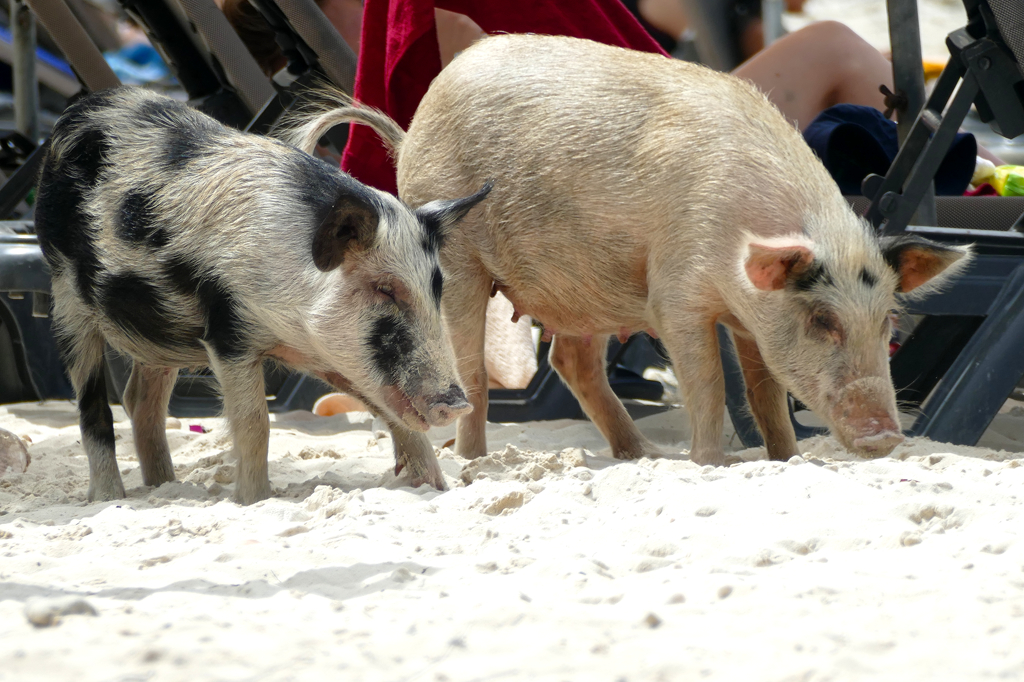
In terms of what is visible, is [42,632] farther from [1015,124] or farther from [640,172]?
[1015,124]

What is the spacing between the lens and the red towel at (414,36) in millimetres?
4355

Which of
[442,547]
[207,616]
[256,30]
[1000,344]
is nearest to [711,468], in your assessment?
[442,547]

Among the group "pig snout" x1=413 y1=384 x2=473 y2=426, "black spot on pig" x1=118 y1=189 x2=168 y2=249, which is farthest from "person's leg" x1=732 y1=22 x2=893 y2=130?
"black spot on pig" x1=118 y1=189 x2=168 y2=249

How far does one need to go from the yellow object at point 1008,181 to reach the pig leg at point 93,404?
4119 mm

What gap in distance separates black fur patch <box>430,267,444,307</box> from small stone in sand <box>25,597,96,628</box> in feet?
4.81

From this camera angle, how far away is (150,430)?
3398 mm

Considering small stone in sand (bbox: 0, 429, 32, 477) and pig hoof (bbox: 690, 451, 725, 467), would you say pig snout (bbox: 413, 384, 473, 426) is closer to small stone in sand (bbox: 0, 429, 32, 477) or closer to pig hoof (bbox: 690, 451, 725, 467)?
pig hoof (bbox: 690, 451, 725, 467)

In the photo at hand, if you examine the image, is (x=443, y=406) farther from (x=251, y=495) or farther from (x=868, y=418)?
(x=868, y=418)

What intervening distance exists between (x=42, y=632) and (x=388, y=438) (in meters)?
2.70

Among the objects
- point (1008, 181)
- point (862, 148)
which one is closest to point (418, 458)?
point (862, 148)

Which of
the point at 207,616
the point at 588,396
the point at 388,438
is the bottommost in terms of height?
the point at 388,438

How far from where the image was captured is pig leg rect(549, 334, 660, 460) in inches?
152

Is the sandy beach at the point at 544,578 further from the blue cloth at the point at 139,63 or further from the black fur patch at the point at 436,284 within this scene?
the blue cloth at the point at 139,63

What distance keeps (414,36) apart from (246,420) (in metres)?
2.06
